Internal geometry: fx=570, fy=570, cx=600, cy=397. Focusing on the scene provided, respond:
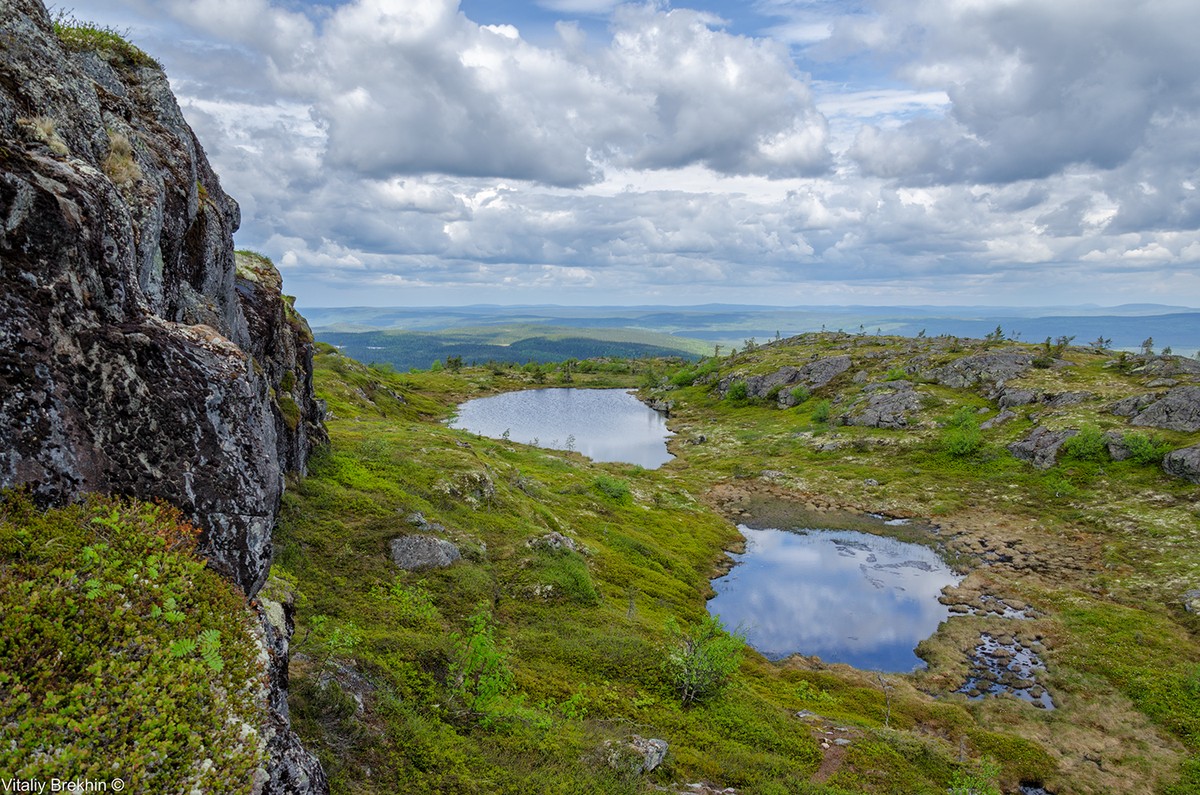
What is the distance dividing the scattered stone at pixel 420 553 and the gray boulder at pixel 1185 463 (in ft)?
303

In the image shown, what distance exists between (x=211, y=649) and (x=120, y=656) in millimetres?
1239

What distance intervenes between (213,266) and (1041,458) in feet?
349

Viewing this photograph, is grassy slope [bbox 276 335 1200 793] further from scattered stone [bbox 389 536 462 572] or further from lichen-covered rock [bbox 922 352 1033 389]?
lichen-covered rock [bbox 922 352 1033 389]

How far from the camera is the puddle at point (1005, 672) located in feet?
134

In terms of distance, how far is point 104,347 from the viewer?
11.0 m

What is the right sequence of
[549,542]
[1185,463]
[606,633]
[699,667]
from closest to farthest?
1. [699,667]
2. [606,633]
3. [549,542]
4. [1185,463]

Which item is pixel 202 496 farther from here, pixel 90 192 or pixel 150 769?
pixel 90 192

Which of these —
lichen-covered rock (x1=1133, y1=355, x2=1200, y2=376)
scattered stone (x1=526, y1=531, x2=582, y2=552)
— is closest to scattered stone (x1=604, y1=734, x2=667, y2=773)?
scattered stone (x1=526, y1=531, x2=582, y2=552)

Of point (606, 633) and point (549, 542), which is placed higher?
point (549, 542)

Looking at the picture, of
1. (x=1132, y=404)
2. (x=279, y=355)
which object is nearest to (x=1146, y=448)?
(x=1132, y=404)

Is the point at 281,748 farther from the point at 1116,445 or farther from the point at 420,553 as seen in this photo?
the point at 1116,445

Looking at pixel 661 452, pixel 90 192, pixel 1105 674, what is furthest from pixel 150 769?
pixel 661 452

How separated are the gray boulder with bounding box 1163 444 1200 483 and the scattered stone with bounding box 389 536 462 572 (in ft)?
303

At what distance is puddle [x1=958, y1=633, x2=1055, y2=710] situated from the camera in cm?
4081
